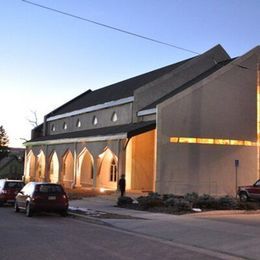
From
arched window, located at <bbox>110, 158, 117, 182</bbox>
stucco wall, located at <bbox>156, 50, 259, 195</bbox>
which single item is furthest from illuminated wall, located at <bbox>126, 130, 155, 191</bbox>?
stucco wall, located at <bbox>156, 50, 259, 195</bbox>

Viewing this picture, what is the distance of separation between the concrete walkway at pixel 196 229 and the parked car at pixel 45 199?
117 centimetres

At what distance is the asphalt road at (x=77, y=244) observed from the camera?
1114 cm

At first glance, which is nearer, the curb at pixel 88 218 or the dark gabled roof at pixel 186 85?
the curb at pixel 88 218

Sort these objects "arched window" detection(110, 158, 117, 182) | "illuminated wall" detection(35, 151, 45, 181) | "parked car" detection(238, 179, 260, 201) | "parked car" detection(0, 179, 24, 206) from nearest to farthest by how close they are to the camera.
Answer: "parked car" detection(0, 179, 24, 206) → "parked car" detection(238, 179, 260, 201) → "arched window" detection(110, 158, 117, 182) → "illuminated wall" detection(35, 151, 45, 181)

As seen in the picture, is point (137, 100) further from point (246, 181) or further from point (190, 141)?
point (246, 181)

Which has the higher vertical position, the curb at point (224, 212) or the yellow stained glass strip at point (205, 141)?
the yellow stained glass strip at point (205, 141)

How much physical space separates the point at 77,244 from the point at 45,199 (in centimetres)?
873

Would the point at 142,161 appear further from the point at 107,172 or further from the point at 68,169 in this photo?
the point at 68,169

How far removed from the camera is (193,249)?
12703 millimetres

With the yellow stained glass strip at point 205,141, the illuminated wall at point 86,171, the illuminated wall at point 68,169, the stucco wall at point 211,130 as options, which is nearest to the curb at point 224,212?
the stucco wall at point 211,130

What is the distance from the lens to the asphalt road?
36.5 feet

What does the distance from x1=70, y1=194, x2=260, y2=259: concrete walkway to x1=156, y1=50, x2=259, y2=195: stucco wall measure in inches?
409

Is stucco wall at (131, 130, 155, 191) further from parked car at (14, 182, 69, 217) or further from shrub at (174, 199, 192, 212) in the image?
parked car at (14, 182, 69, 217)

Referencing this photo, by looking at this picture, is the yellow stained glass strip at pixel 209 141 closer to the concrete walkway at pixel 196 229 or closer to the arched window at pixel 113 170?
the arched window at pixel 113 170
